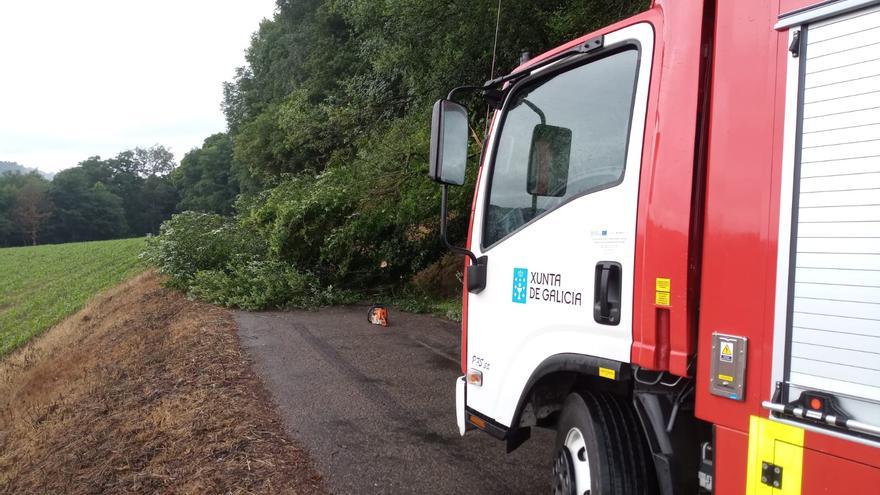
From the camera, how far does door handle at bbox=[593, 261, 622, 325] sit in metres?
2.38

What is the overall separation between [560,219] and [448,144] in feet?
2.65

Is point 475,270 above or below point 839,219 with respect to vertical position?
below

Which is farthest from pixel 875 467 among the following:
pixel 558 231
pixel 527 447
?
pixel 527 447

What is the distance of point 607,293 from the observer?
7.89 ft

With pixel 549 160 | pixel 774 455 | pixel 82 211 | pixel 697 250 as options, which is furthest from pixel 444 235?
pixel 82 211

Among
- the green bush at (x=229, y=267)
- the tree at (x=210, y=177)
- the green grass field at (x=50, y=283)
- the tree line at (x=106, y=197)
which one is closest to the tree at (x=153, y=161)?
the tree line at (x=106, y=197)

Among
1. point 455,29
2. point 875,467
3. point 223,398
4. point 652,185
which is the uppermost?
point 455,29

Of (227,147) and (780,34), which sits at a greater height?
(227,147)

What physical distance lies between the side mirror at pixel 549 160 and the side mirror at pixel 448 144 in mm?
374

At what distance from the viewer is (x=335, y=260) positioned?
1243cm

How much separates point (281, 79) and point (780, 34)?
29.9 meters

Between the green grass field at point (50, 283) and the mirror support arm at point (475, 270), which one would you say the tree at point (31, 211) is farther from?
the mirror support arm at point (475, 270)

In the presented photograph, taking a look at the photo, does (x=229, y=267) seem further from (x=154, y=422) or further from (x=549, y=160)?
(x=549, y=160)

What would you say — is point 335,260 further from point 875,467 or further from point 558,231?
point 875,467
